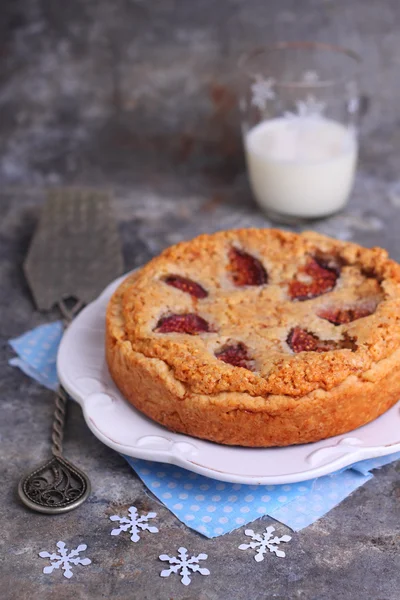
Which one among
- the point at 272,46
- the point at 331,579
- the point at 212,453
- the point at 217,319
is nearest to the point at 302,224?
the point at 272,46

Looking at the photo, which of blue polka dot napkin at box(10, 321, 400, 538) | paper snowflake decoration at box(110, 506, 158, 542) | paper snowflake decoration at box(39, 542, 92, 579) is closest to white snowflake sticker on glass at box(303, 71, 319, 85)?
blue polka dot napkin at box(10, 321, 400, 538)

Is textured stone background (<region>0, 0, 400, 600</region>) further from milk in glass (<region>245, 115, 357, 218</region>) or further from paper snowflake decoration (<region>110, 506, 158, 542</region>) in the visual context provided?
paper snowflake decoration (<region>110, 506, 158, 542</region>)

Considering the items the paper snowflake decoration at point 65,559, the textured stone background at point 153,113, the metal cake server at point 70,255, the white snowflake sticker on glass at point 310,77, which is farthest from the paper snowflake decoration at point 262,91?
the paper snowflake decoration at point 65,559

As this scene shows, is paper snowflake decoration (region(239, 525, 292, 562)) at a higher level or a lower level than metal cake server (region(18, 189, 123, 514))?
higher

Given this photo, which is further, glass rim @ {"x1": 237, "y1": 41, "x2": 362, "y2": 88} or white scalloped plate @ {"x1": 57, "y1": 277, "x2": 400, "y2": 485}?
glass rim @ {"x1": 237, "y1": 41, "x2": 362, "y2": 88}

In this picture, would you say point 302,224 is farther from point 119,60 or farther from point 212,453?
point 212,453

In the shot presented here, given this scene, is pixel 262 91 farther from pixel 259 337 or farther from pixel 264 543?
pixel 264 543

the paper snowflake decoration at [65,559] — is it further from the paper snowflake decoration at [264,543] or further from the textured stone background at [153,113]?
the textured stone background at [153,113]

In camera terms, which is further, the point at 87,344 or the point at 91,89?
the point at 91,89
